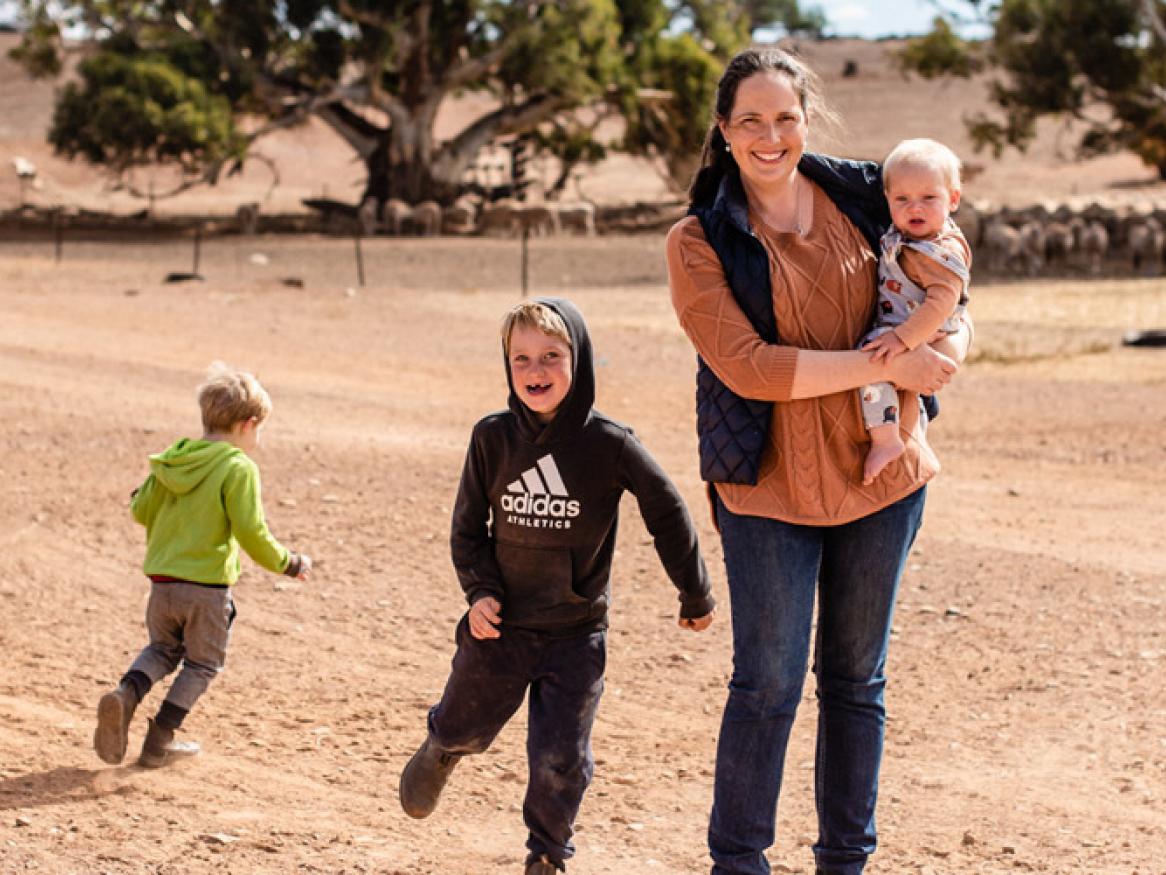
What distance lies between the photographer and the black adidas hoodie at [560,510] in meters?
4.17

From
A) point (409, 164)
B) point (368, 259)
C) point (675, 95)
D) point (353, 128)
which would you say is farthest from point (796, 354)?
point (353, 128)

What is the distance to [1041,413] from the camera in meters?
13.4

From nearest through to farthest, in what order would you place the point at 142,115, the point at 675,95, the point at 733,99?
the point at 733,99 → the point at 142,115 → the point at 675,95

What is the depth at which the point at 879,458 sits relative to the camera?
148 inches

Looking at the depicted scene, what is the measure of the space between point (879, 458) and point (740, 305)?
458 mm

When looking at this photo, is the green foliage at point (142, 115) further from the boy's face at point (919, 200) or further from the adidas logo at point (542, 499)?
the boy's face at point (919, 200)

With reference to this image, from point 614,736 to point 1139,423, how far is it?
8006mm

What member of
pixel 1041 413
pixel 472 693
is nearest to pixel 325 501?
pixel 472 693

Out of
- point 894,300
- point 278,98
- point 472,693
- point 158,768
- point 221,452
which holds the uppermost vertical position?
point 278,98

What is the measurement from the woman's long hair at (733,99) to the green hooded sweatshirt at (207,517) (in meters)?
1.93

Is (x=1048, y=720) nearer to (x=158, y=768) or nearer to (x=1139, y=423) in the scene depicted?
(x=158, y=768)

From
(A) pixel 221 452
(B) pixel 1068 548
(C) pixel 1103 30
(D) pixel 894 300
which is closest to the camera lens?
(D) pixel 894 300

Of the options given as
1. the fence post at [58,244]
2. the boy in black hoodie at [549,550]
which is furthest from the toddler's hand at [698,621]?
the fence post at [58,244]

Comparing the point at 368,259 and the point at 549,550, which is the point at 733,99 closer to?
the point at 549,550
